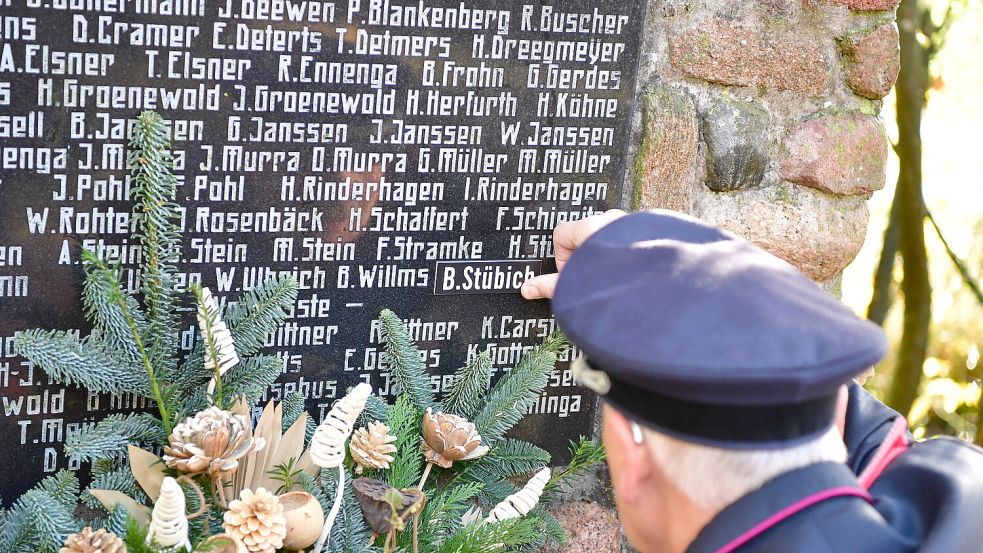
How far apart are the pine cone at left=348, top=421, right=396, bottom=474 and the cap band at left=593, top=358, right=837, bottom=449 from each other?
66 centimetres

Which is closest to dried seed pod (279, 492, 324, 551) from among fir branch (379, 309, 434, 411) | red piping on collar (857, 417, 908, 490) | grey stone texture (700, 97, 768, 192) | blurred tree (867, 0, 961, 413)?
fir branch (379, 309, 434, 411)

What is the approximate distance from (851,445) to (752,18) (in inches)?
39.6

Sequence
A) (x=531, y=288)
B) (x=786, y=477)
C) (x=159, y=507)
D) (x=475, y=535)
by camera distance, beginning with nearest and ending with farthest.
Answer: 1. (x=786, y=477)
2. (x=159, y=507)
3. (x=475, y=535)
4. (x=531, y=288)

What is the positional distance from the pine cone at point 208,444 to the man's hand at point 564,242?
692mm

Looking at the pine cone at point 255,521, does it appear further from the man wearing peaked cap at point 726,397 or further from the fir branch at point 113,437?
the man wearing peaked cap at point 726,397

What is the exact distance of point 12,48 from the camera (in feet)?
5.24

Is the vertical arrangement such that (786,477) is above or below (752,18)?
below

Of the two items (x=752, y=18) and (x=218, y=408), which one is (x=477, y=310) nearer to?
(x=218, y=408)

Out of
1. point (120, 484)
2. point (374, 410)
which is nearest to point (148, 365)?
point (120, 484)


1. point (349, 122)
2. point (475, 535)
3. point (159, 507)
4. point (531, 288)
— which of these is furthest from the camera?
point (531, 288)

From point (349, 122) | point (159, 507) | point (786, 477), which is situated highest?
point (349, 122)

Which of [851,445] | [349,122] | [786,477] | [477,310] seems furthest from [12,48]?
[851,445]

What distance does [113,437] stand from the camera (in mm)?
1684

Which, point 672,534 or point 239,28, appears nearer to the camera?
point 672,534
